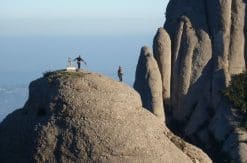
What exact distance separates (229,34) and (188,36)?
2.88 metres

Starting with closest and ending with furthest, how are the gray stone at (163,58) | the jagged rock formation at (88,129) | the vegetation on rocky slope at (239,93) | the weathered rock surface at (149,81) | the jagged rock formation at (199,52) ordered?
the jagged rock formation at (88,129), the vegetation on rocky slope at (239,93), the weathered rock surface at (149,81), the jagged rock formation at (199,52), the gray stone at (163,58)

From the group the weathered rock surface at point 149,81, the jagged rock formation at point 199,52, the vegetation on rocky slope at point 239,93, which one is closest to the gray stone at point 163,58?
the jagged rock formation at point 199,52

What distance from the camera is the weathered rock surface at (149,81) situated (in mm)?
69375

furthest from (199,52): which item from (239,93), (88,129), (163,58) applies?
(88,129)

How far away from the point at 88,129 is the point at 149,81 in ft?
143

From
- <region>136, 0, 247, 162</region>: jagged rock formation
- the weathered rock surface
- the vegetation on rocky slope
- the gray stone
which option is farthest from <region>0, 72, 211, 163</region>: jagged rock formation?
the gray stone

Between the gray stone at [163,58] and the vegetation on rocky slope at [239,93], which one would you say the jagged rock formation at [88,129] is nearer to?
the vegetation on rocky slope at [239,93]

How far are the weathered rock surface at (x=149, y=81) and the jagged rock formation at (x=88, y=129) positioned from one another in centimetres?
4121

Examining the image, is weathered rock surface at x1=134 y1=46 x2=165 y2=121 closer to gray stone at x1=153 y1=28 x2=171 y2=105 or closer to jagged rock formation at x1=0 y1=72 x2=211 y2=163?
gray stone at x1=153 y1=28 x2=171 y2=105

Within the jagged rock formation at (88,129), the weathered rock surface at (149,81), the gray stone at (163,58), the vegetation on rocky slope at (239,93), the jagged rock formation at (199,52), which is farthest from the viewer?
the gray stone at (163,58)

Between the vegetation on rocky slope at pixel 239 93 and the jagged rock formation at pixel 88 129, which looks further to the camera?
the vegetation on rocky slope at pixel 239 93

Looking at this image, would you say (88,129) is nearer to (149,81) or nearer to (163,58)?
(149,81)

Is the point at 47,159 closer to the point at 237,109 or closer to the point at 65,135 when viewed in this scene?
the point at 65,135

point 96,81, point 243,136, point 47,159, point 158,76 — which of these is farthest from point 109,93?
point 158,76
